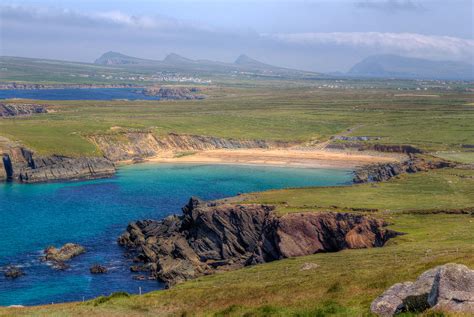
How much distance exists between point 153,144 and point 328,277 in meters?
117

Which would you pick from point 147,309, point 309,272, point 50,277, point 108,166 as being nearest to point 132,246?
point 50,277

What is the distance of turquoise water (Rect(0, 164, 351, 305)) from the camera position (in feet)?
186

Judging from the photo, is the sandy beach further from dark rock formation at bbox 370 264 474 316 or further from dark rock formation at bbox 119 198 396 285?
dark rock formation at bbox 370 264 474 316

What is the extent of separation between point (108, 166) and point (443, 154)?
68390 mm

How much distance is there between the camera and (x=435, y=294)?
20.4 meters

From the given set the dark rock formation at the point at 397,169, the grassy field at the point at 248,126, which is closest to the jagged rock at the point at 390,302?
the dark rock formation at the point at 397,169

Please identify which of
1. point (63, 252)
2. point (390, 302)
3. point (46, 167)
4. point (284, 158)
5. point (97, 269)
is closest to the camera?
point (390, 302)

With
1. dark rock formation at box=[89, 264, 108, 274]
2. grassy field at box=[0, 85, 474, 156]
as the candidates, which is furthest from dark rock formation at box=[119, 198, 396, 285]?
grassy field at box=[0, 85, 474, 156]

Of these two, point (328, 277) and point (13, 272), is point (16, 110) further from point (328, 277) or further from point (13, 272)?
point (328, 277)

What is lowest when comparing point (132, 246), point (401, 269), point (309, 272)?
point (132, 246)

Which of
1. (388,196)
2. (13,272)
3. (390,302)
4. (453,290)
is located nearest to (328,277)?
(390,302)

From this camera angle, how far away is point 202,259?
66.2 metres

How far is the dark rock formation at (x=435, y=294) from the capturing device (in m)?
19.7

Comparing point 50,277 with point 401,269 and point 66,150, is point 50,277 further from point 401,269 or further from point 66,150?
point 66,150
